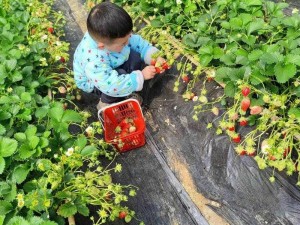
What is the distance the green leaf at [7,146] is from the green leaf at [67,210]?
375 mm

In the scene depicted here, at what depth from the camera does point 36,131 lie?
2.19 metres

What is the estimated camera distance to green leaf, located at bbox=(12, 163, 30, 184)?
1900 mm

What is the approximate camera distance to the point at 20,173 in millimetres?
1927

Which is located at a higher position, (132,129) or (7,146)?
(7,146)

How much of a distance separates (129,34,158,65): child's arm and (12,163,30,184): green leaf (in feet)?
4.59

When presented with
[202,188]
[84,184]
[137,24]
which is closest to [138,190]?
[202,188]

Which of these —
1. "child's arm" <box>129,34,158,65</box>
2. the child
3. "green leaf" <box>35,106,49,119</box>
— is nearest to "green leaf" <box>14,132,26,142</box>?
"green leaf" <box>35,106,49,119</box>

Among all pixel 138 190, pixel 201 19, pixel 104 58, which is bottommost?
pixel 138 190

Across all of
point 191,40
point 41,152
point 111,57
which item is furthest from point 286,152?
point 111,57

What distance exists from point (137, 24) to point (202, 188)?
5.93 feet

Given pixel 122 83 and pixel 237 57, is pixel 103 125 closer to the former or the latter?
pixel 122 83

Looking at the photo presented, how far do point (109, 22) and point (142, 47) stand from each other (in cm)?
64

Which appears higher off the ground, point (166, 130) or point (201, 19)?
point (201, 19)

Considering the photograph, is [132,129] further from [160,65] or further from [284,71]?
[284,71]
